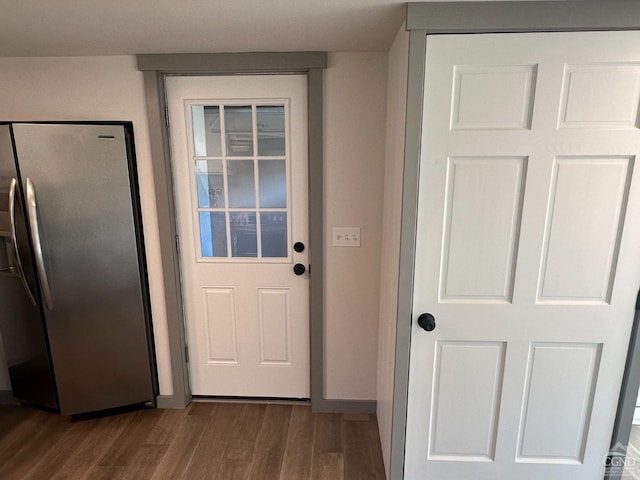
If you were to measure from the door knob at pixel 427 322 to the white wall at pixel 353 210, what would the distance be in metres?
0.61

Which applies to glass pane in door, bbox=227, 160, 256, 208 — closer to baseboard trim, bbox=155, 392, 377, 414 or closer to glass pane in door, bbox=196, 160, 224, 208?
glass pane in door, bbox=196, 160, 224, 208

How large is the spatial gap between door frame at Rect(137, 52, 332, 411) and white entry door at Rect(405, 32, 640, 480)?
0.70 m

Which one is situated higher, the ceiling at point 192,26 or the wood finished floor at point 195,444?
the ceiling at point 192,26

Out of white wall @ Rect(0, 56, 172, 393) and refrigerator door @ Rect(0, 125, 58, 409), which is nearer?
refrigerator door @ Rect(0, 125, 58, 409)

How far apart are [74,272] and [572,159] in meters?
2.40

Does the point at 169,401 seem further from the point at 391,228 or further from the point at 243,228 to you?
the point at 391,228

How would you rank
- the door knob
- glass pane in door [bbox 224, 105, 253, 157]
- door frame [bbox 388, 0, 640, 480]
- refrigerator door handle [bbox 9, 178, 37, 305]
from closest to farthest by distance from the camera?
door frame [bbox 388, 0, 640, 480], the door knob, refrigerator door handle [bbox 9, 178, 37, 305], glass pane in door [bbox 224, 105, 253, 157]

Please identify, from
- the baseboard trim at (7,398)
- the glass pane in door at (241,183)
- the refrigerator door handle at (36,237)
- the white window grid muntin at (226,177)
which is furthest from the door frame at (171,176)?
the baseboard trim at (7,398)

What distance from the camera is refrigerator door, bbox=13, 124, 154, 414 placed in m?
1.75

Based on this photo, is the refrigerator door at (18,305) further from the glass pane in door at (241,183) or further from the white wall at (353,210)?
the white wall at (353,210)

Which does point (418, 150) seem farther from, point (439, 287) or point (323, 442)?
point (323, 442)

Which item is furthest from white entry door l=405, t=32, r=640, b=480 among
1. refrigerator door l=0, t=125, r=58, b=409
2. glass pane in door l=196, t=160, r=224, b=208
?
refrigerator door l=0, t=125, r=58, b=409

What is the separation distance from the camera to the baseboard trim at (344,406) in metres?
2.16

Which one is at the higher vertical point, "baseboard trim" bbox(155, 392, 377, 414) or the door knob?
the door knob
